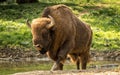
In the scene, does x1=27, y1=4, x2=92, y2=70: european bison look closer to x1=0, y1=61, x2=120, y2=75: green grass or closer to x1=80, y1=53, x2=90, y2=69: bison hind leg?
x1=80, y1=53, x2=90, y2=69: bison hind leg

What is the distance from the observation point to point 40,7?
31.2m

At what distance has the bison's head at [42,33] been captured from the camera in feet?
39.0

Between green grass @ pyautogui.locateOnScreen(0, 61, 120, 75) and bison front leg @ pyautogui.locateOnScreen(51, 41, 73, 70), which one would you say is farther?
green grass @ pyautogui.locateOnScreen(0, 61, 120, 75)

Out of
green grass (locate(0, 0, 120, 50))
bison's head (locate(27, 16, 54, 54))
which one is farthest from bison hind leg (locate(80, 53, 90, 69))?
green grass (locate(0, 0, 120, 50))

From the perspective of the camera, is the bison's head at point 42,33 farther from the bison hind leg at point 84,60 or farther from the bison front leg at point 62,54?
the bison hind leg at point 84,60

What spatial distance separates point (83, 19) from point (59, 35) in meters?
15.6

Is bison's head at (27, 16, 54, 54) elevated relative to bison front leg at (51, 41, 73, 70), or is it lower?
elevated

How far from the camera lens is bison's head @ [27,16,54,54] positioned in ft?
39.0

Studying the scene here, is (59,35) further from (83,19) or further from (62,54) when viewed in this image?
(83,19)

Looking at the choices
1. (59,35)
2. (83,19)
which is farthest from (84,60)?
(83,19)

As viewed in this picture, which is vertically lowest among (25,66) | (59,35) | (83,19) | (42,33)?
(83,19)

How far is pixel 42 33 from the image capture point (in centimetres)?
1216

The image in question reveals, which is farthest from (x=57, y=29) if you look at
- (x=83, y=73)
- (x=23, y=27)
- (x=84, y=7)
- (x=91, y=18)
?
(x=84, y=7)

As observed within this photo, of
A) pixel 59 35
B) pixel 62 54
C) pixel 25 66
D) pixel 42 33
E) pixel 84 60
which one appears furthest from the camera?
pixel 25 66
